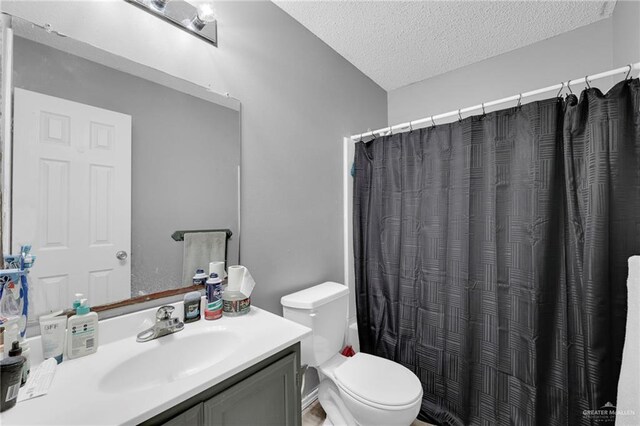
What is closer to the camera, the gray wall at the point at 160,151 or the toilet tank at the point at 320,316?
the gray wall at the point at 160,151

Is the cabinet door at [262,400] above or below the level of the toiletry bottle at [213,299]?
below

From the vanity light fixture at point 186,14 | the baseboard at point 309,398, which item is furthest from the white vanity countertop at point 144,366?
the vanity light fixture at point 186,14

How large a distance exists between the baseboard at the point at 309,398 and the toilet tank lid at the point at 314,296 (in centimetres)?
68

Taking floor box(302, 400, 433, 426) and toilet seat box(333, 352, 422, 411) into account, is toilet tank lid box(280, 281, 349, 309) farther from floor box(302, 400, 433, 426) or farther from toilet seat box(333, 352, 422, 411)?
floor box(302, 400, 433, 426)

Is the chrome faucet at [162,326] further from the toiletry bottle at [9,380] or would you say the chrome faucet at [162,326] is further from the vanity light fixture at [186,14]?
the vanity light fixture at [186,14]

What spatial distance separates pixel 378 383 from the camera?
54.1 inches

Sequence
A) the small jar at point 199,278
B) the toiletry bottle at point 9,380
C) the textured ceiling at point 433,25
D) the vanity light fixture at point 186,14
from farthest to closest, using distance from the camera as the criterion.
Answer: the textured ceiling at point 433,25, the small jar at point 199,278, the vanity light fixture at point 186,14, the toiletry bottle at point 9,380

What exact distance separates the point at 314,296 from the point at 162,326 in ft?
2.57

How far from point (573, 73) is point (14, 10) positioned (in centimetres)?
282

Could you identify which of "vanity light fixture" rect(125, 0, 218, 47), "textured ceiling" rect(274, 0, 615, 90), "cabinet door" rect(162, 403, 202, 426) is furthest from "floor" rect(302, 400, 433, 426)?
"textured ceiling" rect(274, 0, 615, 90)

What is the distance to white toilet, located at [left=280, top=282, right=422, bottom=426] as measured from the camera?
125cm

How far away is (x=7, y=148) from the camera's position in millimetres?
804

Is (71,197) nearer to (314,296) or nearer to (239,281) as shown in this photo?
(239,281)

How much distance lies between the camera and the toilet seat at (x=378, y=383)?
1246 millimetres
